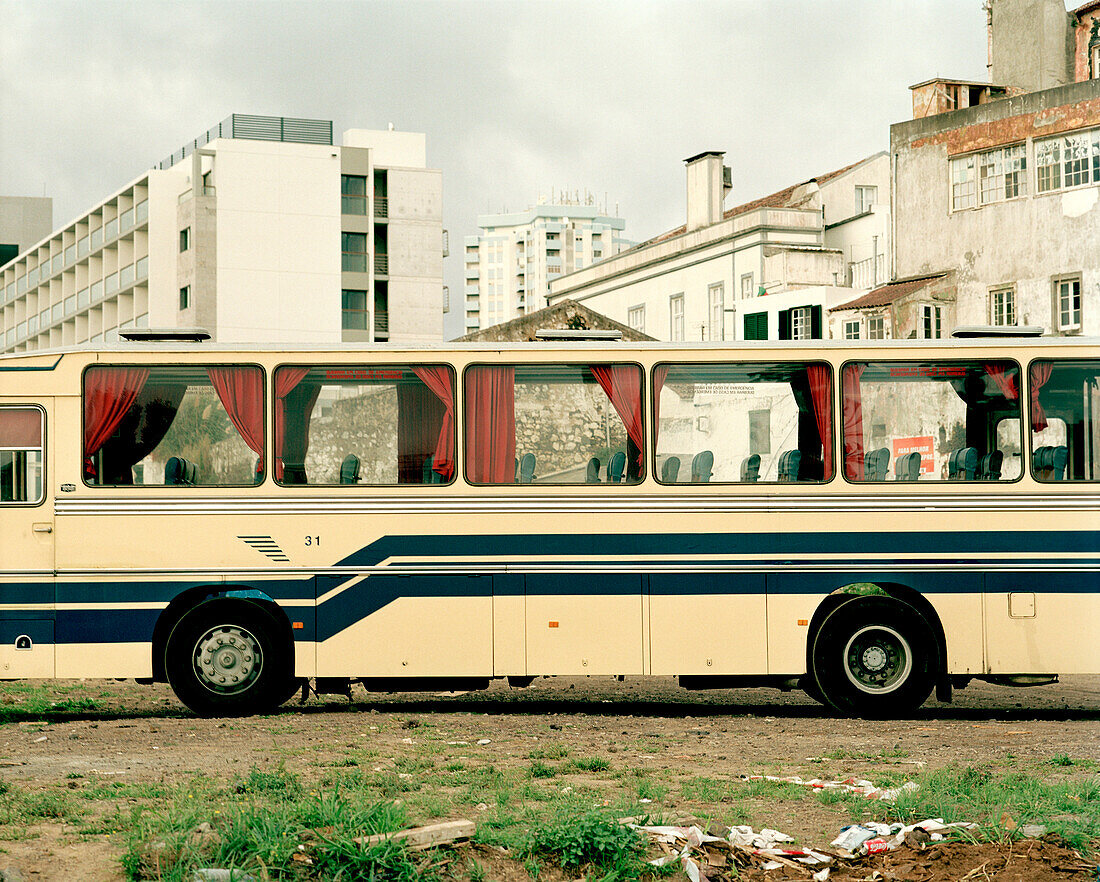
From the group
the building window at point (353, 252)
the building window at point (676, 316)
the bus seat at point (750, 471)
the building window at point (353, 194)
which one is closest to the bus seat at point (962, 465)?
the bus seat at point (750, 471)

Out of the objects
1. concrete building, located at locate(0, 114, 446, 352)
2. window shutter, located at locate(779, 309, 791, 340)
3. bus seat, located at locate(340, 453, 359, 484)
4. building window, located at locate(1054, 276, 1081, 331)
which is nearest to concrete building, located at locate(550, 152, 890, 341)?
window shutter, located at locate(779, 309, 791, 340)

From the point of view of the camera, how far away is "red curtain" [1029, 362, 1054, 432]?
12.6 metres

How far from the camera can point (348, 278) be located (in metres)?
76.8

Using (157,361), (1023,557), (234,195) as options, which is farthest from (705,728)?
(234,195)

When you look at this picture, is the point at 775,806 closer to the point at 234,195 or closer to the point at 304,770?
the point at 304,770

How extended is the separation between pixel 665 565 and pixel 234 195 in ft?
210

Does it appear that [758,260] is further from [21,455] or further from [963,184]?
[21,455]

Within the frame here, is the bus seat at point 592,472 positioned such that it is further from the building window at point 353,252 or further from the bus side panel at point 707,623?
the building window at point 353,252

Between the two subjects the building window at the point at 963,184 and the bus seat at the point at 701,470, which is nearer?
the bus seat at the point at 701,470

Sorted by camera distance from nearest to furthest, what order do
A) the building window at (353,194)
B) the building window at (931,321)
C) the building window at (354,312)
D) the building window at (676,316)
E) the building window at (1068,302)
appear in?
the building window at (1068,302), the building window at (931,321), the building window at (676,316), the building window at (353,194), the building window at (354,312)

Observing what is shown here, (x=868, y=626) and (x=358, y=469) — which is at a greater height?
(x=358, y=469)

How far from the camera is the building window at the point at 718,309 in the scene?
53.0 meters

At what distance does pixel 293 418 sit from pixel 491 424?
1.91 metres

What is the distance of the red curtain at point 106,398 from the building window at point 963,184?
30.7m
